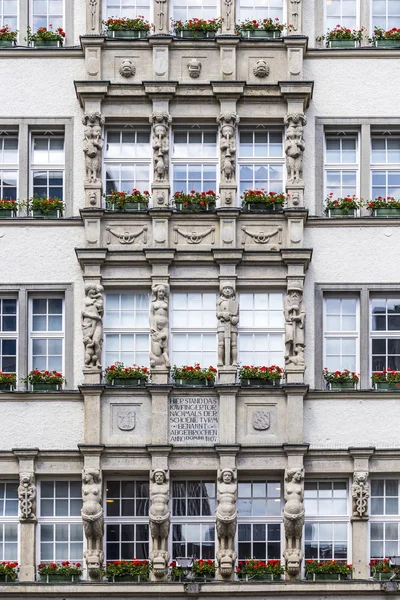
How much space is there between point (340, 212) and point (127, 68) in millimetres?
4385

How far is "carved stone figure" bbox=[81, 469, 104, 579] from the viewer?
109ft

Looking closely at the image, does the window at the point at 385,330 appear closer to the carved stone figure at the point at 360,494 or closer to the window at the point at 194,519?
the carved stone figure at the point at 360,494

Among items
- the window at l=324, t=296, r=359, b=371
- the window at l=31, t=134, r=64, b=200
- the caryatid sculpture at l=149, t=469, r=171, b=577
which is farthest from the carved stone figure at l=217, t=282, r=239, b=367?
the window at l=31, t=134, r=64, b=200

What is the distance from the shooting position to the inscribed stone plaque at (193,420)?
33.8 m

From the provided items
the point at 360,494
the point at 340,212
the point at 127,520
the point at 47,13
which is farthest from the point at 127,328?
the point at 47,13

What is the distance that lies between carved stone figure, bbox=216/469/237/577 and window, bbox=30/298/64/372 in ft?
11.2

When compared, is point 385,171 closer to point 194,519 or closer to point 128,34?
point 128,34

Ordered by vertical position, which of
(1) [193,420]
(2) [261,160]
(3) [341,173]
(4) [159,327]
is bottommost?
(1) [193,420]

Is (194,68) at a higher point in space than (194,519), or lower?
higher

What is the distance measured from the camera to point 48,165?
3512 cm

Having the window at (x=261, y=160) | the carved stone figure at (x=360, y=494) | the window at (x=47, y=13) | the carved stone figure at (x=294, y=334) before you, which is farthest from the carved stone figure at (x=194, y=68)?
the carved stone figure at (x=360, y=494)

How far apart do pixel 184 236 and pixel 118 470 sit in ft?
13.5

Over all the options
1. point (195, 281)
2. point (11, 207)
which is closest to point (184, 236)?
point (195, 281)

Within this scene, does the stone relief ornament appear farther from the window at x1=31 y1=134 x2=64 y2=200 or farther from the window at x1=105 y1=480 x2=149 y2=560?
the window at x1=105 y1=480 x2=149 y2=560
